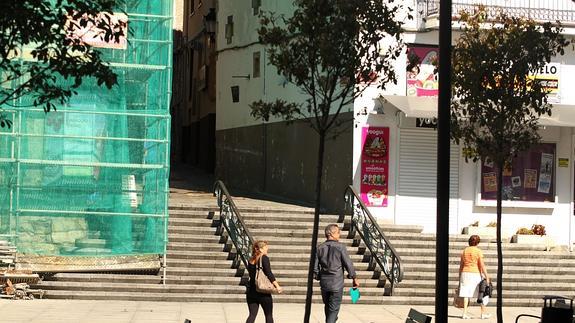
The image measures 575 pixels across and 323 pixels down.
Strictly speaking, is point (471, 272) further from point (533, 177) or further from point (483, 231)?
point (533, 177)

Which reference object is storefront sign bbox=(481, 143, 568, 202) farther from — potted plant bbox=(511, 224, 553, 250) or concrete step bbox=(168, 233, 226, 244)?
concrete step bbox=(168, 233, 226, 244)

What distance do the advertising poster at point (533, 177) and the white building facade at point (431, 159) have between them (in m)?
0.02

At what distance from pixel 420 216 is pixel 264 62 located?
816cm

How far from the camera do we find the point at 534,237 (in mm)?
26094

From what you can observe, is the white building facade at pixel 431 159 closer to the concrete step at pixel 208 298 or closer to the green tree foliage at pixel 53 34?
the concrete step at pixel 208 298

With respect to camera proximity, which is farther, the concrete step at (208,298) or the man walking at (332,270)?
the concrete step at (208,298)

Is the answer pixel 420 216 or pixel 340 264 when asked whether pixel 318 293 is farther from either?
pixel 340 264

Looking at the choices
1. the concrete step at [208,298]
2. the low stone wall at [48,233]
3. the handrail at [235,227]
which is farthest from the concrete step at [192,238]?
the low stone wall at [48,233]


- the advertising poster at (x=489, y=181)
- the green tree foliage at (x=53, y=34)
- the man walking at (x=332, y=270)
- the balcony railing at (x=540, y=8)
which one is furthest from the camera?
the balcony railing at (x=540, y=8)

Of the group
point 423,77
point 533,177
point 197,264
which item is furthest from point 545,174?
point 197,264

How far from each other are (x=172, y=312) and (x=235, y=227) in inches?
150

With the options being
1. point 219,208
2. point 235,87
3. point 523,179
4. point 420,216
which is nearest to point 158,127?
point 219,208

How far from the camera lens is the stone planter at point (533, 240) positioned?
2600 centimetres

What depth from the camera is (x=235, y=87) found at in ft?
115
